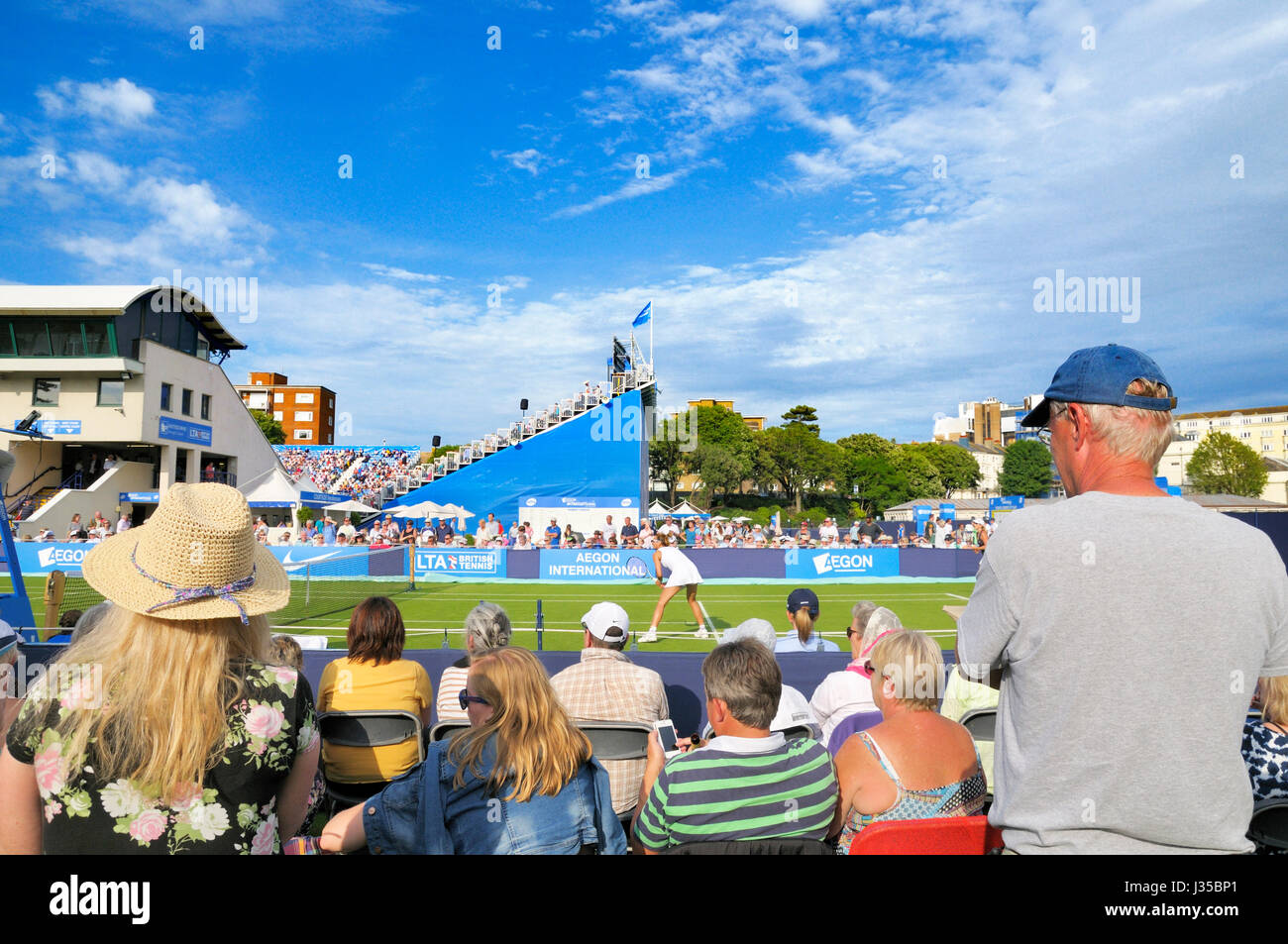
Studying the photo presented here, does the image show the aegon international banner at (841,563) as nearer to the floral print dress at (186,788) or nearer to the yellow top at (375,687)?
the yellow top at (375,687)

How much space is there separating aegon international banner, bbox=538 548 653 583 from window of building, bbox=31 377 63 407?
31802 mm

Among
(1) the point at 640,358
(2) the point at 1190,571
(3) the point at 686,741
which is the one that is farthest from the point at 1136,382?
(1) the point at 640,358

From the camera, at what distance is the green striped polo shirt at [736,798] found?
2.81 metres

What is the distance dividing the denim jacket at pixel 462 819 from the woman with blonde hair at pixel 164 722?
50 centimetres

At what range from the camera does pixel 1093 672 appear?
69.9 inches

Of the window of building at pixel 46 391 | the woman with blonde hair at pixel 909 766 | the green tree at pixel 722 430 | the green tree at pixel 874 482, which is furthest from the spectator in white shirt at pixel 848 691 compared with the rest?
the green tree at pixel 874 482

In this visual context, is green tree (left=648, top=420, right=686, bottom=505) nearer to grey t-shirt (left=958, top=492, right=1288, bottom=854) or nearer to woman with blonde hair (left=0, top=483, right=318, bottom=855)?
woman with blonde hair (left=0, top=483, right=318, bottom=855)

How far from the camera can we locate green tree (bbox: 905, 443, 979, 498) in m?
122

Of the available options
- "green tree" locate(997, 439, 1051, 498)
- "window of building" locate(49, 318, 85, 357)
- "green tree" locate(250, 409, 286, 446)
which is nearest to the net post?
"window of building" locate(49, 318, 85, 357)

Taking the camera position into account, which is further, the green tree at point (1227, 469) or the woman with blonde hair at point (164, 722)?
the green tree at point (1227, 469)
